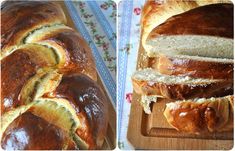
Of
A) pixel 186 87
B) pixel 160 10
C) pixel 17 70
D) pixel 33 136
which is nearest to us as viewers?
pixel 33 136

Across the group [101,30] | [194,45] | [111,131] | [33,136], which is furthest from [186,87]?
[33,136]

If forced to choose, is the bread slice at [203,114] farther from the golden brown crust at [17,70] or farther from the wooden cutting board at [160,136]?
the golden brown crust at [17,70]

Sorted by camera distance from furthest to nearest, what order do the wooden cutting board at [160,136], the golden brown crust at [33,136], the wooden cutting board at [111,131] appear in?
the wooden cutting board at [160,136] < the wooden cutting board at [111,131] < the golden brown crust at [33,136]

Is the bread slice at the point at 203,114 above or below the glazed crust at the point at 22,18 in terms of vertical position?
below

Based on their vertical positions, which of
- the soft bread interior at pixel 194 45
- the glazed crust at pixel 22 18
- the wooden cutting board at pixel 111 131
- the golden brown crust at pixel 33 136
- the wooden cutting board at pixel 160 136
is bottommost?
the wooden cutting board at pixel 160 136

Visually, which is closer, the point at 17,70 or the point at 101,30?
the point at 17,70

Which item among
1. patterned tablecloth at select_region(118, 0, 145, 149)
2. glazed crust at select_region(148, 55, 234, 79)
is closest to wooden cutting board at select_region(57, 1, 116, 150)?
patterned tablecloth at select_region(118, 0, 145, 149)

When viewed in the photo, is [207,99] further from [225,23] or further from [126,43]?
[126,43]

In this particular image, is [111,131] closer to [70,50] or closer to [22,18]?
[70,50]

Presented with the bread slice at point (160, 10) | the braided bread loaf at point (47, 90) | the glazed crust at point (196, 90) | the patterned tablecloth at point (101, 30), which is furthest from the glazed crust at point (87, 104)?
the bread slice at point (160, 10)
